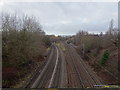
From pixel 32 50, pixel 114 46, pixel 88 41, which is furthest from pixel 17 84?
pixel 88 41

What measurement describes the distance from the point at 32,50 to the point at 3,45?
5736 millimetres

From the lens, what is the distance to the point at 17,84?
1441 cm

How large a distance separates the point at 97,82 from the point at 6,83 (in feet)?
30.6

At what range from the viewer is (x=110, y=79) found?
17.4 m

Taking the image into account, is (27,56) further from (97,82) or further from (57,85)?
(97,82)

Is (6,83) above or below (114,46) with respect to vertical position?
below

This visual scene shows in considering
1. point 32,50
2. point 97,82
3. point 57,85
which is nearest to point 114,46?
point 97,82

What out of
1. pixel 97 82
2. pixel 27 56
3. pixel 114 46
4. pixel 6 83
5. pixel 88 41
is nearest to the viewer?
pixel 6 83

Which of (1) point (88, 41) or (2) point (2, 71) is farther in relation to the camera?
(1) point (88, 41)

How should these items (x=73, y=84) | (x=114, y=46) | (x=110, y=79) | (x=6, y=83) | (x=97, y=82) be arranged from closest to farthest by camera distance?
(x=6, y=83)
(x=73, y=84)
(x=97, y=82)
(x=110, y=79)
(x=114, y=46)

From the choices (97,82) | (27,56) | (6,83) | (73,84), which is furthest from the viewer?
(27,56)

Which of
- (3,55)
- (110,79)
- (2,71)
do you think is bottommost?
(110,79)

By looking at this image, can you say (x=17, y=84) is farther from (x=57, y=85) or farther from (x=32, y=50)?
(x=32, y=50)

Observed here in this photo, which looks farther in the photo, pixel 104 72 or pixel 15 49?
pixel 104 72
